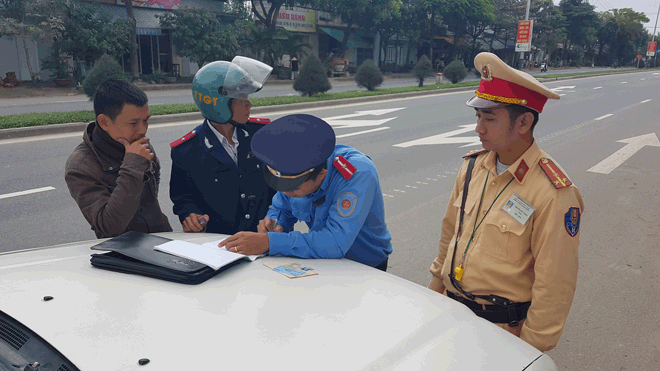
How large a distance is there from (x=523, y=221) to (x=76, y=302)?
4.91ft

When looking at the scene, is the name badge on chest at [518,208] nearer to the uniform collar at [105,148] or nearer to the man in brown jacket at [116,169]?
the man in brown jacket at [116,169]

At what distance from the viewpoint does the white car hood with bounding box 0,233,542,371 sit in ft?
3.91

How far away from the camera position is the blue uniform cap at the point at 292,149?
188cm

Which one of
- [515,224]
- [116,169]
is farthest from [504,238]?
[116,169]

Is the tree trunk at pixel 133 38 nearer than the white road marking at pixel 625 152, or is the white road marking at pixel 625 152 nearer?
the white road marking at pixel 625 152

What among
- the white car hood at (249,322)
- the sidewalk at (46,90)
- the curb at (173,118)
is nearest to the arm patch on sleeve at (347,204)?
the white car hood at (249,322)

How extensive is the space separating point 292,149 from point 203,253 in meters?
0.52

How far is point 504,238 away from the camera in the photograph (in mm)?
1844

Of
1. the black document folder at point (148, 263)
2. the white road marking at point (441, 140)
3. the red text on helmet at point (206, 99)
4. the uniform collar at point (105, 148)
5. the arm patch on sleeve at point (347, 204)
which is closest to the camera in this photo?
the black document folder at point (148, 263)

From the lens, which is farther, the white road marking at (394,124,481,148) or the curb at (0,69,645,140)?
the white road marking at (394,124,481,148)

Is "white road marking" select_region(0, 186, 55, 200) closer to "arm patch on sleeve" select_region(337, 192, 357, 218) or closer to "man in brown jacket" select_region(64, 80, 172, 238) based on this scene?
"man in brown jacket" select_region(64, 80, 172, 238)

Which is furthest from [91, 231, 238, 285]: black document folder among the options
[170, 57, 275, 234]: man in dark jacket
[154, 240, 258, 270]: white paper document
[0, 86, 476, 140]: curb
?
[0, 86, 476, 140]: curb

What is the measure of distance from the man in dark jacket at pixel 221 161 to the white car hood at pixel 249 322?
102 cm

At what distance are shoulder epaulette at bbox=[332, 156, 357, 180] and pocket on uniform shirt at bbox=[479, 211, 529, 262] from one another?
573 mm
